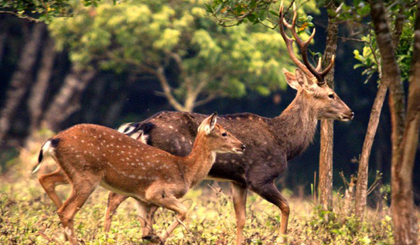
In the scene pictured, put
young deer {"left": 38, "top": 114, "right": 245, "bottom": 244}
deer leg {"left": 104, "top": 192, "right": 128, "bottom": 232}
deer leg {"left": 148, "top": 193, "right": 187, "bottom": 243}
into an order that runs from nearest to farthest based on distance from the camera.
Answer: young deer {"left": 38, "top": 114, "right": 245, "bottom": 244}
deer leg {"left": 148, "top": 193, "right": 187, "bottom": 243}
deer leg {"left": 104, "top": 192, "right": 128, "bottom": 232}

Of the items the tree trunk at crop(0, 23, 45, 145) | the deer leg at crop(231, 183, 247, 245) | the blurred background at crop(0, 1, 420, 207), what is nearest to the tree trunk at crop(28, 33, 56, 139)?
the blurred background at crop(0, 1, 420, 207)

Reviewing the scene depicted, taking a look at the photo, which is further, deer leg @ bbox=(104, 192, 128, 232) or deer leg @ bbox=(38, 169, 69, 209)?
deer leg @ bbox=(104, 192, 128, 232)

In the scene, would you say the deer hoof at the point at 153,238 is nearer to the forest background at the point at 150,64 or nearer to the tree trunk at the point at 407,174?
the tree trunk at the point at 407,174

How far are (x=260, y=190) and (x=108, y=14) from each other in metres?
11.9

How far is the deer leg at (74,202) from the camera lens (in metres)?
6.59

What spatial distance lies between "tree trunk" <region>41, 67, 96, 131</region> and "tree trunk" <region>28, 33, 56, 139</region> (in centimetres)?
40

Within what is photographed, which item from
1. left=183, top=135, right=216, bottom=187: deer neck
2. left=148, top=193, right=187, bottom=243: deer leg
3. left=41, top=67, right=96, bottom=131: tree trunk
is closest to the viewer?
left=148, top=193, right=187, bottom=243: deer leg

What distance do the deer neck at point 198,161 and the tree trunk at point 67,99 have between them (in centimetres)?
1382

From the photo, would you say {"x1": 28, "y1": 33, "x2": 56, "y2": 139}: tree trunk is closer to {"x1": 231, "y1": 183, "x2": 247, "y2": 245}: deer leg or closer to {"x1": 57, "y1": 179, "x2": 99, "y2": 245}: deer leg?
{"x1": 231, "y1": 183, "x2": 247, "y2": 245}: deer leg

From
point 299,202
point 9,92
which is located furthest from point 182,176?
point 9,92

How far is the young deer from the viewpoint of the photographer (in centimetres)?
658

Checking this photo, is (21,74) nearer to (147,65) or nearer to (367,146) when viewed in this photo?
(147,65)

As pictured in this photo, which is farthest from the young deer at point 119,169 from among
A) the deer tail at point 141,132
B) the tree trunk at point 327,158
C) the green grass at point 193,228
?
the tree trunk at point 327,158

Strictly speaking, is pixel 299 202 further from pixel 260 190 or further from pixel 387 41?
pixel 387 41
